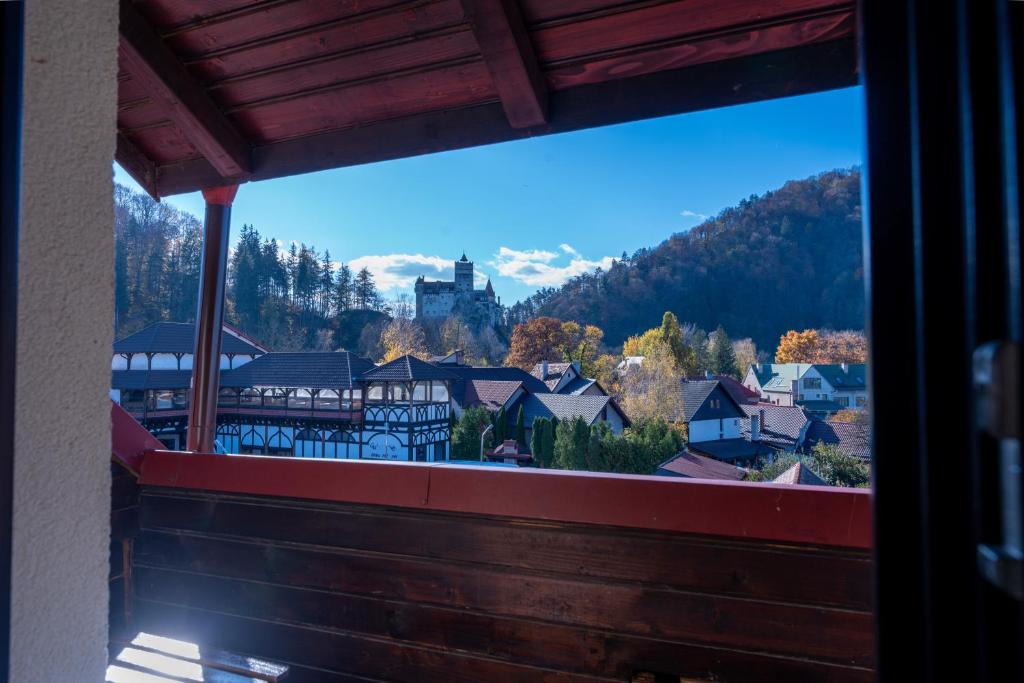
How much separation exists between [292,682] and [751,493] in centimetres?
135

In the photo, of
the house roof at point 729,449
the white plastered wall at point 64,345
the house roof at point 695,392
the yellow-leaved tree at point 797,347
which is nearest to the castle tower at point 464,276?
the house roof at point 695,392

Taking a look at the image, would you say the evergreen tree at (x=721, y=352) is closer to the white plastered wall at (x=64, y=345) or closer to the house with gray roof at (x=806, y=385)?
the house with gray roof at (x=806, y=385)

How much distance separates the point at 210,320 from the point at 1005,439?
259 centimetres

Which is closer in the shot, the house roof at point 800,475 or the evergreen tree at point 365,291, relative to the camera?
the house roof at point 800,475

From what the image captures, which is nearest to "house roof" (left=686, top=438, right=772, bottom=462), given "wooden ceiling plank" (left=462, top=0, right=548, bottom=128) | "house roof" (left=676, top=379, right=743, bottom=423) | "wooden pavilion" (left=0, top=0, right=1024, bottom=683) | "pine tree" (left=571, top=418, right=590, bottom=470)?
"house roof" (left=676, top=379, right=743, bottom=423)

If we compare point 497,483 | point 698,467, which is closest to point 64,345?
point 497,483

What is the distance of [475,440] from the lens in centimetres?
316

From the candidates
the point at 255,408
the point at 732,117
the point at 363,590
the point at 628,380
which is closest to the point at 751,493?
the point at 363,590

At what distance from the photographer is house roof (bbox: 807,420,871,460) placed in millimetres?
1885

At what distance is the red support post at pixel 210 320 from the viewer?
2309 mm

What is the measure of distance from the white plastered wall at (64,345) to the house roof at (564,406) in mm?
2307

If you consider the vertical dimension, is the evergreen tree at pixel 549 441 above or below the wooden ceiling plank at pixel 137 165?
below

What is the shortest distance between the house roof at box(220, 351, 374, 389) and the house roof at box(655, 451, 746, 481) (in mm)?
1902

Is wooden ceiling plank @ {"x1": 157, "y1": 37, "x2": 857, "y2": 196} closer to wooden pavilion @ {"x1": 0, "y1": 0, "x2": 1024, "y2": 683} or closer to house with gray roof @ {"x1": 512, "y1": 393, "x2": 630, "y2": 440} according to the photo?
wooden pavilion @ {"x1": 0, "y1": 0, "x2": 1024, "y2": 683}
